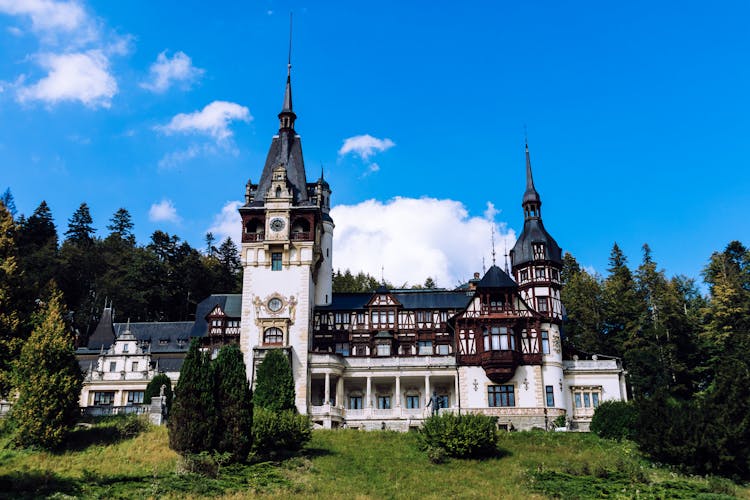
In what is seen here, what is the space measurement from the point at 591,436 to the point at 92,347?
4553 cm

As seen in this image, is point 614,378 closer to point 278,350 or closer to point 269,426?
point 278,350

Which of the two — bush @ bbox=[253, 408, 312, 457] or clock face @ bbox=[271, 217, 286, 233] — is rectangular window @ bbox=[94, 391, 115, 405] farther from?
bush @ bbox=[253, 408, 312, 457]

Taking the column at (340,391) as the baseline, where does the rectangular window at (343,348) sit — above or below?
above

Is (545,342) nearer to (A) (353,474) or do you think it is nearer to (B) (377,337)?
(B) (377,337)

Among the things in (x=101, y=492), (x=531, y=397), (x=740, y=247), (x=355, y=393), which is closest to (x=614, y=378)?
(x=531, y=397)

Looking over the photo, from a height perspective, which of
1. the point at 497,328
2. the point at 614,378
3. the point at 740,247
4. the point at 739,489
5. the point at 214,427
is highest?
the point at 740,247

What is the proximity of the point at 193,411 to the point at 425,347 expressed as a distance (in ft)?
97.9

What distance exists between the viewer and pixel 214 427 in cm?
3475

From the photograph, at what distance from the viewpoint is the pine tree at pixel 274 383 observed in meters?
50.8

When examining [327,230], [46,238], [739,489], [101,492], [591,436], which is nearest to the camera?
[101,492]

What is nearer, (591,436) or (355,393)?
(591,436)

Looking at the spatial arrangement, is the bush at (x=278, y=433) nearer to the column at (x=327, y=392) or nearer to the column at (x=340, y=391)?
the column at (x=327, y=392)

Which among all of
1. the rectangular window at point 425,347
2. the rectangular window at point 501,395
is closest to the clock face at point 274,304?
the rectangular window at point 425,347

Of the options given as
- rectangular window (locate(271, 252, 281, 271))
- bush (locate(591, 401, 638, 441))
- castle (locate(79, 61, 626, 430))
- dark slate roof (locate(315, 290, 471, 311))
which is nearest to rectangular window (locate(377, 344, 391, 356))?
castle (locate(79, 61, 626, 430))
